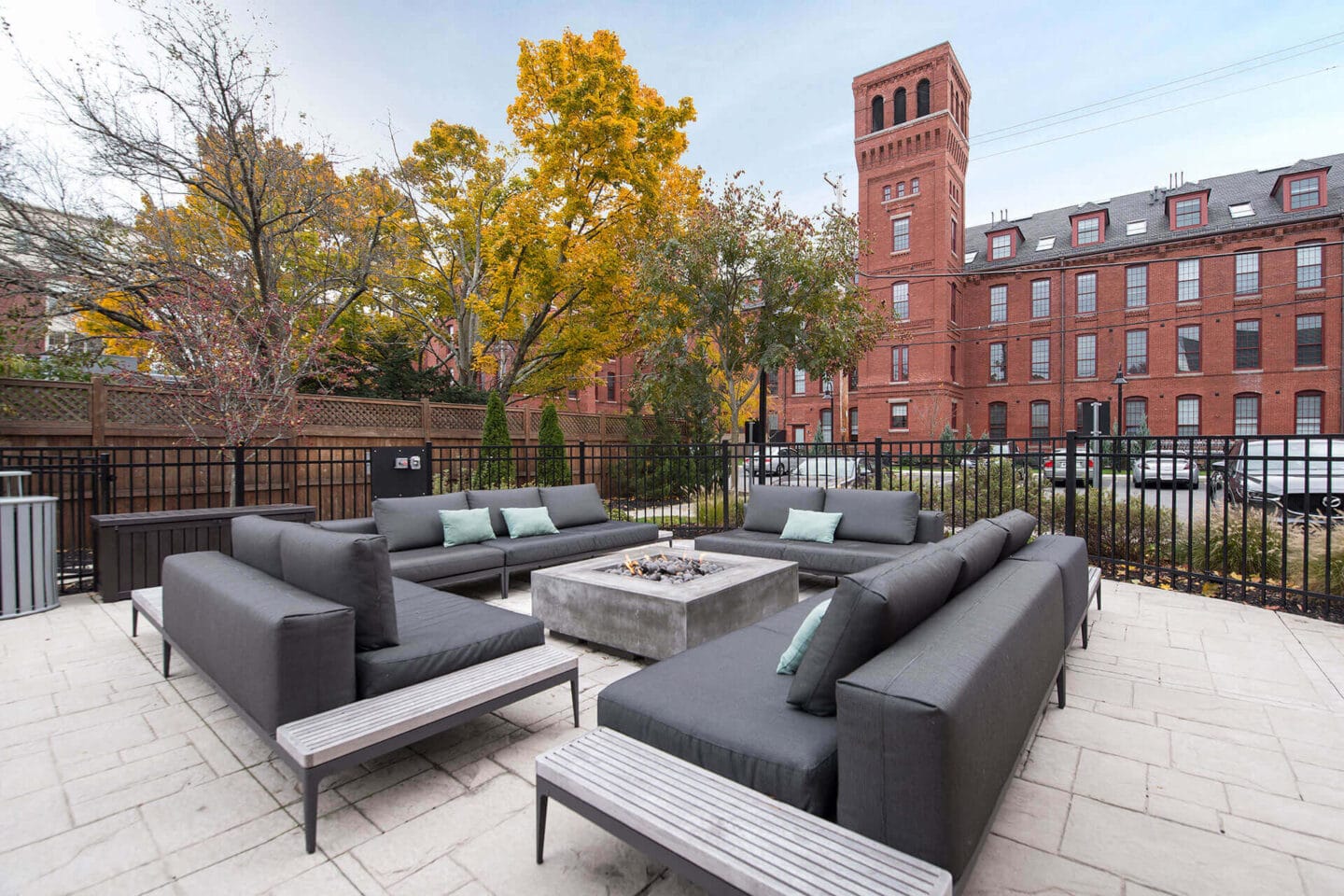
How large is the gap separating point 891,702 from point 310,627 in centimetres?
200

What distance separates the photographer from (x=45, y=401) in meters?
7.46

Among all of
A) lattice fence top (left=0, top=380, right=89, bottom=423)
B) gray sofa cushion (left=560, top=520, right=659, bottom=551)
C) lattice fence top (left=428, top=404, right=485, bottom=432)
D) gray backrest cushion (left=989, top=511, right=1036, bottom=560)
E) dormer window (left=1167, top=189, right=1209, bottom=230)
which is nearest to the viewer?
gray backrest cushion (left=989, top=511, right=1036, bottom=560)

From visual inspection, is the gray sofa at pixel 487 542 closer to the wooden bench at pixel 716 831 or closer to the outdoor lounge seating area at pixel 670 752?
the outdoor lounge seating area at pixel 670 752

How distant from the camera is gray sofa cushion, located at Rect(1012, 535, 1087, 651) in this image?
294 centimetres

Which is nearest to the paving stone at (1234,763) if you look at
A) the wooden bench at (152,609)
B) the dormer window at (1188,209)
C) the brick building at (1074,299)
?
the wooden bench at (152,609)

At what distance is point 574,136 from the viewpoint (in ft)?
38.6

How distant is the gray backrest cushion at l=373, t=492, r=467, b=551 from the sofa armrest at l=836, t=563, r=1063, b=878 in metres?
4.51

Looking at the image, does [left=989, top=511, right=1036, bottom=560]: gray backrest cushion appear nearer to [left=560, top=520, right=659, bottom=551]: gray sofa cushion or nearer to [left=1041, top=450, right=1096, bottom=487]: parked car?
[left=1041, top=450, right=1096, bottom=487]: parked car

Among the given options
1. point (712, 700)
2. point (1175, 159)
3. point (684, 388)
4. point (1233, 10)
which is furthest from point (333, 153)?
point (1175, 159)

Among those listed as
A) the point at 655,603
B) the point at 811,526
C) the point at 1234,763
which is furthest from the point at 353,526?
the point at 1234,763

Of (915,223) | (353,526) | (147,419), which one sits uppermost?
(915,223)

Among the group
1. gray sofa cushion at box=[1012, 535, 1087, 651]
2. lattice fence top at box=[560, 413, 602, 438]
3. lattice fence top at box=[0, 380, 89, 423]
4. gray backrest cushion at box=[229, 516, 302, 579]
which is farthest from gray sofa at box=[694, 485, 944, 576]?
lattice fence top at box=[560, 413, 602, 438]

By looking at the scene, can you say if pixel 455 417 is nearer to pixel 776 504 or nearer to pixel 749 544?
pixel 776 504

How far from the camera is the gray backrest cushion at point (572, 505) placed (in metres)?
6.36
